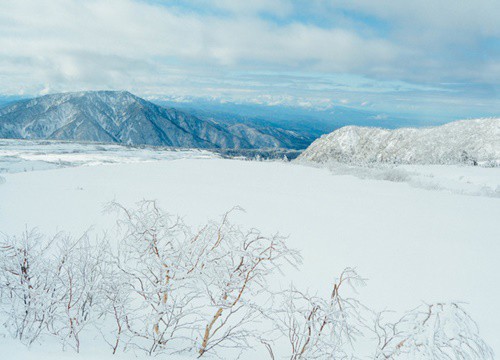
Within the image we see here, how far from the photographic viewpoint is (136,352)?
2.39 m

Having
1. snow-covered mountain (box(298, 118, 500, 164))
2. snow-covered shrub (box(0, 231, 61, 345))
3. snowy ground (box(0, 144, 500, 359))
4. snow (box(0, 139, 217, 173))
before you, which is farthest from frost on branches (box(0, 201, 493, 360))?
snow (box(0, 139, 217, 173))

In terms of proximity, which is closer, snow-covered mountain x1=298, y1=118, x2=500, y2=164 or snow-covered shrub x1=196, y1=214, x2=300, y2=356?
snow-covered shrub x1=196, y1=214, x2=300, y2=356

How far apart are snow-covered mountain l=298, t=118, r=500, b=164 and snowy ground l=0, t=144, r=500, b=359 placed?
97.9 ft

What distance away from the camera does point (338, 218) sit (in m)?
5.78

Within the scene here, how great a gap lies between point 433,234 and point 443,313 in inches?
149

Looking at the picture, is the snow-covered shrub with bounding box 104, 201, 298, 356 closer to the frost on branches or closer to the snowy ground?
the frost on branches

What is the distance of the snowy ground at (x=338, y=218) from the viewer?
365 centimetres

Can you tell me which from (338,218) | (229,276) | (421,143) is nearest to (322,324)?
(229,276)

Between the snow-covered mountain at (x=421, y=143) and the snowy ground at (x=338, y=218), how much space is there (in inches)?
1175

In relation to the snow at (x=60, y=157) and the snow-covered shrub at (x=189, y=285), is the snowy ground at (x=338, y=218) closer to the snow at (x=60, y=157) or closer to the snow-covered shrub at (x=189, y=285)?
the snow-covered shrub at (x=189, y=285)

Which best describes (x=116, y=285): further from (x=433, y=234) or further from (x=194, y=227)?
(x=433, y=234)

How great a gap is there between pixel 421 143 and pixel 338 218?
84.3m

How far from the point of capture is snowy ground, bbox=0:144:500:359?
3652 millimetres

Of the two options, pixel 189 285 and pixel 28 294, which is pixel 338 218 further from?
pixel 28 294
